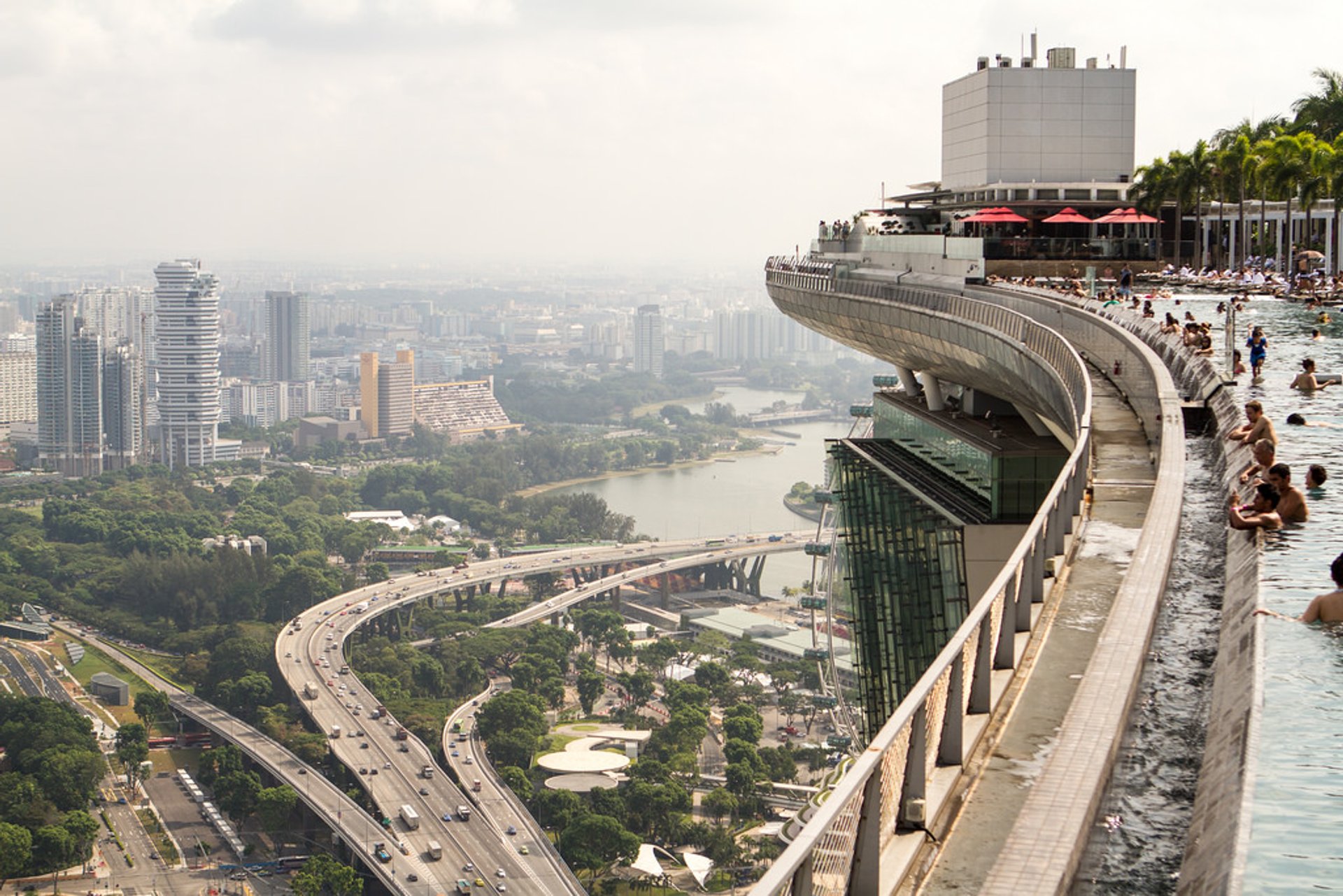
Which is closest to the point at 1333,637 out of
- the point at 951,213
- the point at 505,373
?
the point at 951,213

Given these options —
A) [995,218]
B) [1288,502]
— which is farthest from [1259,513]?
[995,218]

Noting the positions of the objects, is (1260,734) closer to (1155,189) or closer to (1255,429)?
(1255,429)

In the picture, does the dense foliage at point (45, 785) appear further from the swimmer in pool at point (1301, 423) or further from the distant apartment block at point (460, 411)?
the distant apartment block at point (460, 411)

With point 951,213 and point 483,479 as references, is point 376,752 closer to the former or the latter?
point 951,213

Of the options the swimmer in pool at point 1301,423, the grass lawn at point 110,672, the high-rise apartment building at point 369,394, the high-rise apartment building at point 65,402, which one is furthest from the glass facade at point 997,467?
the high-rise apartment building at point 369,394

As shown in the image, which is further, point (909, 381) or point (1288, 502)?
point (909, 381)

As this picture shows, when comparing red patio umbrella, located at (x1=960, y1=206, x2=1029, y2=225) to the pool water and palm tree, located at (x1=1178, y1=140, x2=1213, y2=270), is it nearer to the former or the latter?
palm tree, located at (x1=1178, y1=140, x2=1213, y2=270)

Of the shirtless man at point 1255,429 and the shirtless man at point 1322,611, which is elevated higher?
the shirtless man at point 1255,429
